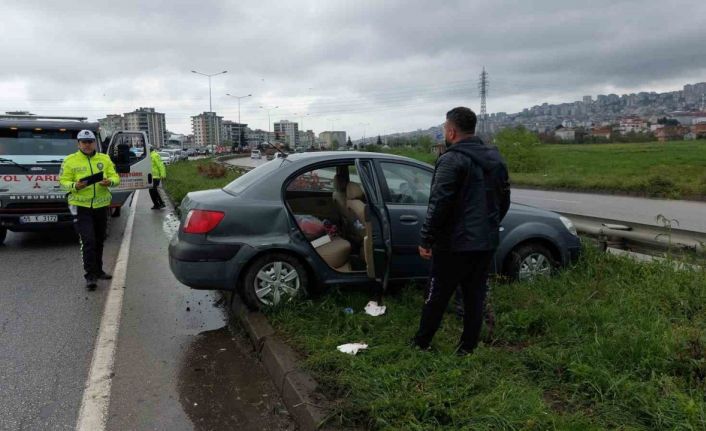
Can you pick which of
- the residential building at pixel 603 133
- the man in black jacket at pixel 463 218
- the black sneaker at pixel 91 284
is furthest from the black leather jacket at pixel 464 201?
the residential building at pixel 603 133

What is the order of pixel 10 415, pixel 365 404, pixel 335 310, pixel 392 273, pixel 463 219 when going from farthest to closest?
pixel 392 273 → pixel 335 310 → pixel 463 219 → pixel 10 415 → pixel 365 404

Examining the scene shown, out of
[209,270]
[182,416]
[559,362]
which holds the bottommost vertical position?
[182,416]

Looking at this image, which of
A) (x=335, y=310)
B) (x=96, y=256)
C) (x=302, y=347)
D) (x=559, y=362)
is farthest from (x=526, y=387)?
(x=96, y=256)

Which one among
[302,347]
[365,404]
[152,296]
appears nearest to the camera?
[365,404]

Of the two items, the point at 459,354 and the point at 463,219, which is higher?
the point at 463,219

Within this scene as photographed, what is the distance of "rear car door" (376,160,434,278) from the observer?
520 centimetres

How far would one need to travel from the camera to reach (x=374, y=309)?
15.8 ft

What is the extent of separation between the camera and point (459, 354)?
3848mm

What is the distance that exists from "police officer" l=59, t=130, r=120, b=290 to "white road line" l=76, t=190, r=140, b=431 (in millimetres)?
374

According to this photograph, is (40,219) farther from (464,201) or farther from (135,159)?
(464,201)

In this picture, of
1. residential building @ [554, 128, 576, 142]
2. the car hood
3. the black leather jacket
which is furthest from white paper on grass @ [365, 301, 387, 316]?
residential building @ [554, 128, 576, 142]

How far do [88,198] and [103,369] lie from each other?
9.98 ft

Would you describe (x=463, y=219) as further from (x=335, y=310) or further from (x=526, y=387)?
(x=335, y=310)

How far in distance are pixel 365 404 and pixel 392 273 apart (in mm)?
2240
